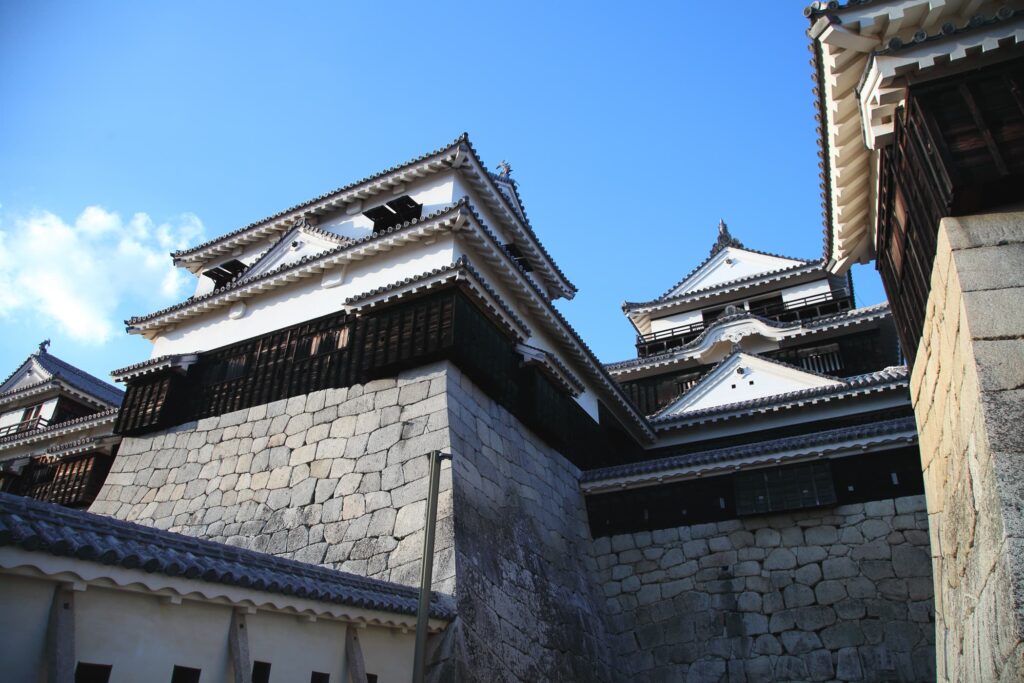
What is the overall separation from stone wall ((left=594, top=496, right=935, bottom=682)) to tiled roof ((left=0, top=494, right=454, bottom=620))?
19.4 feet

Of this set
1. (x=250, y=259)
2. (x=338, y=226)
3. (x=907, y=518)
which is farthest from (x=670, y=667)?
(x=250, y=259)

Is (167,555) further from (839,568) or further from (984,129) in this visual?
(839,568)

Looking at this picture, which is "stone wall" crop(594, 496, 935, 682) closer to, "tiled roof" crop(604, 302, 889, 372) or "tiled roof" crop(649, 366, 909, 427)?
"tiled roof" crop(649, 366, 909, 427)

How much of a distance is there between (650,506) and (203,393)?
8814 millimetres

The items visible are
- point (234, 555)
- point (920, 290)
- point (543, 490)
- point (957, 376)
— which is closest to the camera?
point (957, 376)

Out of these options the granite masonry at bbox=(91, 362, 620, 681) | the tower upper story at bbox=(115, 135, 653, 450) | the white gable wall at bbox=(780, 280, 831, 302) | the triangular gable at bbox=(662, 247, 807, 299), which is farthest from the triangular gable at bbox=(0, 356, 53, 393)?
the white gable wall at bbox=(780, 280, 831, 302)

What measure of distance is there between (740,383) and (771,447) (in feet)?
20.7

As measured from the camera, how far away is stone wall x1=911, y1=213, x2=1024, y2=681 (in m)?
4.83

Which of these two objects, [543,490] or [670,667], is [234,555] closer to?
[543,490]

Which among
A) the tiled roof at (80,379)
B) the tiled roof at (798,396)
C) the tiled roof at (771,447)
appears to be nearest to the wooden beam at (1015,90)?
the tiled roof at (771,447)

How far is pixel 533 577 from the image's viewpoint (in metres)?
11.0

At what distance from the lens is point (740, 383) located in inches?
739

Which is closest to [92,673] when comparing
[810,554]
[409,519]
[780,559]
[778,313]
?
[409,519]

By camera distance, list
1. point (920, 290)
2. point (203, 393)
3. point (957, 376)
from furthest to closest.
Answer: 1. point (203, 393)
2. point (920, 290)
3. point (957, 376)
